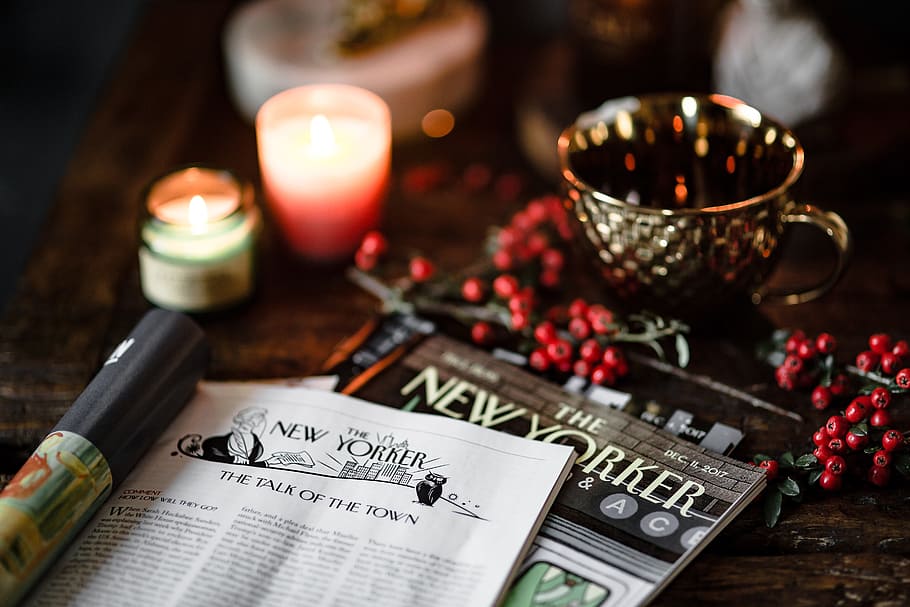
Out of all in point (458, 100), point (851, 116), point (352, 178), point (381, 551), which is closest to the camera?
Answer: point (381, 551)

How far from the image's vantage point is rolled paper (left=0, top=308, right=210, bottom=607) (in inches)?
20.1

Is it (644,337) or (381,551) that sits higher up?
(644,337)

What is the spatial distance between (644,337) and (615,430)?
0.33 feet

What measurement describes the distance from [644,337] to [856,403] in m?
0.16

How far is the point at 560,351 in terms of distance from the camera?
0.69m

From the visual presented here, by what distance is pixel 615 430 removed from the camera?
24.7 inches

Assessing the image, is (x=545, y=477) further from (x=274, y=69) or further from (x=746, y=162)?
(x=274, y=69)

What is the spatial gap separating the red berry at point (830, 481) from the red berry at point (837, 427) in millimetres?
30

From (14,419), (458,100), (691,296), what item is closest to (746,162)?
(691,296)

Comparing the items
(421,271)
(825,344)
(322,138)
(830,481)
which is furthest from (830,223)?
(322,138)

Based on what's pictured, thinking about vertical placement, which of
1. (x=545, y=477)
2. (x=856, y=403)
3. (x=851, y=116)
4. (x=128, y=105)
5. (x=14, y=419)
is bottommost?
(x=14, y=419)

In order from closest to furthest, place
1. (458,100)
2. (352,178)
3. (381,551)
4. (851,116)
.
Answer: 1. (381,551)
2. (352,178)
3. (851,116)
4. (458,100)

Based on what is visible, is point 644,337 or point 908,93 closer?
point 644,337

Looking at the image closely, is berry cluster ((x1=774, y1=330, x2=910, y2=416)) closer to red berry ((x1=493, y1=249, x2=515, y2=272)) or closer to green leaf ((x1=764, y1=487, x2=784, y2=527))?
green leaf ((x1=764, y1=487, x2=784, y2=527))
